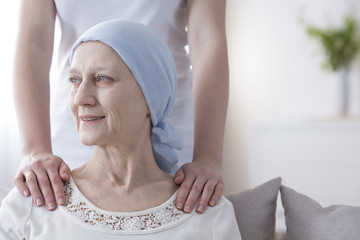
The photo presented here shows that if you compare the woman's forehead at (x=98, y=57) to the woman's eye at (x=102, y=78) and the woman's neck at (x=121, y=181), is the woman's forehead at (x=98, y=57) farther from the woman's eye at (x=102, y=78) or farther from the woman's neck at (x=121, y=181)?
the woman's neck at (x=121, y=181)

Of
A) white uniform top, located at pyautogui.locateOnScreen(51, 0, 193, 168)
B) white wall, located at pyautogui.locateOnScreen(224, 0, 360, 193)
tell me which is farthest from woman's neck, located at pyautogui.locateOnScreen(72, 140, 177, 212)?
white wall, located at pyautogui.locateOnScreen(224, 0, 360, 193)

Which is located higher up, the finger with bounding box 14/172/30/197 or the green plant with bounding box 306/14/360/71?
the green plant with bounding box 306/14/360/71

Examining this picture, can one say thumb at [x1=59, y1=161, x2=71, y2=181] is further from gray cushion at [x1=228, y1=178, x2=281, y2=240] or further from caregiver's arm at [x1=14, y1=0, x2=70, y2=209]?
gray cushion at [x1=228, y1=178, x2=281, y2=240]

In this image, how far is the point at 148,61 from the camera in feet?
4.18

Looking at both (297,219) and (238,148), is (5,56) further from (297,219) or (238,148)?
(238,148)

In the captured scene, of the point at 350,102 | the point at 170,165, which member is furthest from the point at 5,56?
the point at 350,102

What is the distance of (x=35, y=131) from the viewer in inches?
55.2

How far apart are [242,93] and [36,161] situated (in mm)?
3306

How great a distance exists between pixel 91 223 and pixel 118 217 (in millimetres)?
69

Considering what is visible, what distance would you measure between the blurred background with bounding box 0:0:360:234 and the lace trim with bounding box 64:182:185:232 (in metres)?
2.60

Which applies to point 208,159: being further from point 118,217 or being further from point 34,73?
point 34,73

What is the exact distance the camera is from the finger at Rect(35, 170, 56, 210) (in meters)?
1.23

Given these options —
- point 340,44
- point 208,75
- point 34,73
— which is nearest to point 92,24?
point 34,73

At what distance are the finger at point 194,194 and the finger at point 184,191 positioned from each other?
0.01 m
